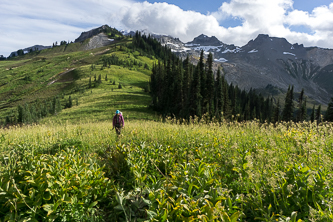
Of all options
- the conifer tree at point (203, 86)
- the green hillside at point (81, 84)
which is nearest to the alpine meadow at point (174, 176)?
the conifer tree at point (203, 86)

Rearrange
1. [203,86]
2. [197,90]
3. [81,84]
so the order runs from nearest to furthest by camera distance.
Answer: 1. [197,90]
2. [203,86]
3. [81,84]

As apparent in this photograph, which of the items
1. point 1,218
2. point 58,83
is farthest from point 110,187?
point 58,83

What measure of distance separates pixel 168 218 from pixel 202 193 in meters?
→ 0.75

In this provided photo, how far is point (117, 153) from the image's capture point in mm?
5105

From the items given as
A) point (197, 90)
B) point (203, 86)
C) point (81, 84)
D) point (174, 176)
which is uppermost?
point (203, 86)

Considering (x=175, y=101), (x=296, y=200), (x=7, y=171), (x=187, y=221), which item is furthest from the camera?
(x=175, y=101)

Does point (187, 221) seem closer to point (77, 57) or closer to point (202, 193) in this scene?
point (202, 193)

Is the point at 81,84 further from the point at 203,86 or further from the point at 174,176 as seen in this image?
the point at 174,176

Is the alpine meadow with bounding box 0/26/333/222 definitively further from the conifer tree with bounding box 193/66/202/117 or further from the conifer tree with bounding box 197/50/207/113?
the conifer tree with bounding box 197/50/207/113

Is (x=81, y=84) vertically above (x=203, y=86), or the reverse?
(x=203, y=86)

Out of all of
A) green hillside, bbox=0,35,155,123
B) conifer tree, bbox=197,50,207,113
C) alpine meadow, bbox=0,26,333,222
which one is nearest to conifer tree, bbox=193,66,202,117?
conifer tree, bbox=197,50,207,113

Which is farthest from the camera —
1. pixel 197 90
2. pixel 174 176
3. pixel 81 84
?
pixel 81 84

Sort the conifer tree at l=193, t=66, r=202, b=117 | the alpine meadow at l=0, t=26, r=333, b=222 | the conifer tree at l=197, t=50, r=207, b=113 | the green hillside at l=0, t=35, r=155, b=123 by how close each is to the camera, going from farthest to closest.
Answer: the green hillside at l=0, t=35, r=155, b=123, the conifer tree at l=197, t=50, r=207, b=113, the conifer tree at l=193, t=66, r=202, b=117, the alpine meadow at l=0, t=26, r=333, b=222

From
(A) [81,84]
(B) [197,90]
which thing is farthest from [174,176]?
(A) [81,84]
